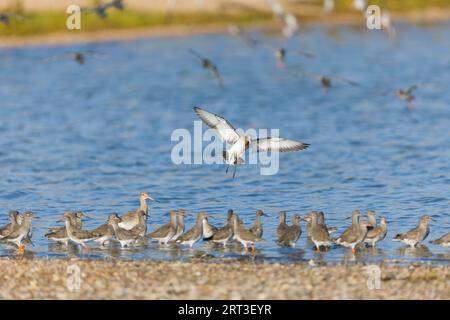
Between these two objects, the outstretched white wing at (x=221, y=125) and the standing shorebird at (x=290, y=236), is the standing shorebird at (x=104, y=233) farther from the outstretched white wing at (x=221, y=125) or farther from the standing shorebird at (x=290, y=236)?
the standing shorebird at (x=290, y=236)

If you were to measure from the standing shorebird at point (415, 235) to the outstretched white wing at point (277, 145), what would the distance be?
88.7 inches

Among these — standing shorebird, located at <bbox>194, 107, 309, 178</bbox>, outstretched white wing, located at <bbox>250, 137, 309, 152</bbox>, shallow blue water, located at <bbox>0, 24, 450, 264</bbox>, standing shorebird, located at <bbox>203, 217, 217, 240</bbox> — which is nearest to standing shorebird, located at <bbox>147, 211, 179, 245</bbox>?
shallow blue water, located at <bbox>0, 24, 450, 264</bbox>

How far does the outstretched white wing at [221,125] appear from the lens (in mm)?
19469

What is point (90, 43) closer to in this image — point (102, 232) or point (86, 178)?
point (86, 178)

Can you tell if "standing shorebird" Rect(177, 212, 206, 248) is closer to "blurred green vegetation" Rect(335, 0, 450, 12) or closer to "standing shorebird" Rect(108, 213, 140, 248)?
"standing shorebird" Rect(108, 213, 140, 248)

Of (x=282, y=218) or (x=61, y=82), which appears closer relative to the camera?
(x=282, y=218)

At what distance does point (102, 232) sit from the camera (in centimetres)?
1873

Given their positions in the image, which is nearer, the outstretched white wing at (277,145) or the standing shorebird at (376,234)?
the standing shorebird at (376,234)

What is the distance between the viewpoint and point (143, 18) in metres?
59.3

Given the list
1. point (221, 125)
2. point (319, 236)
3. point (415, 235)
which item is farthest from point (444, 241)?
point (221, 125)

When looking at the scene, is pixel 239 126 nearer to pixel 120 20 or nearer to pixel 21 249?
pixel 21 249

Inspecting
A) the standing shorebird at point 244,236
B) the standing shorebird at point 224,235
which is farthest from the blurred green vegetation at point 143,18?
the standing shorebird at point 244,236

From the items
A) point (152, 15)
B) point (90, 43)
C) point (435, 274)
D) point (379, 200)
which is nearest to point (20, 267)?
point (435, 274)

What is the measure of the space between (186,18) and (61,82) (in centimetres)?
1342
